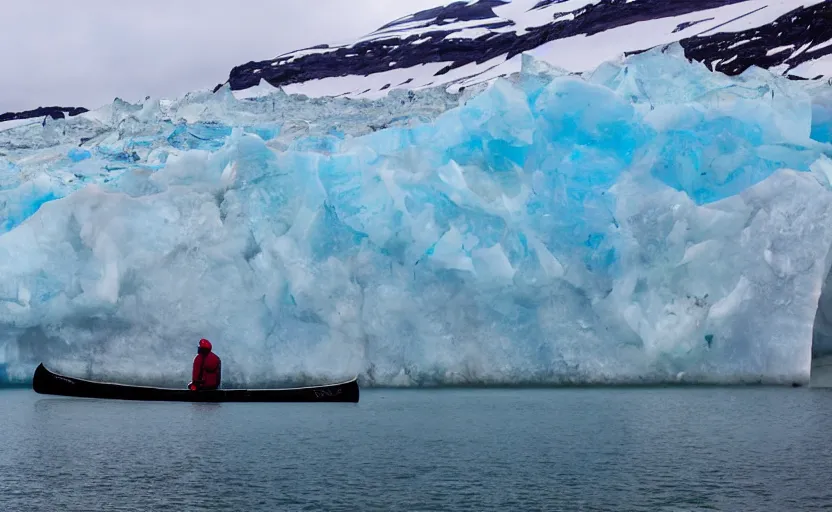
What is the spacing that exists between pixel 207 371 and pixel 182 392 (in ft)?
1.51

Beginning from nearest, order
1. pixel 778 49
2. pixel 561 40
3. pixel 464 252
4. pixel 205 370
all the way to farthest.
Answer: pixel 205 370 → pixel 464 252 → pixel 778 49 → pixel 561 40

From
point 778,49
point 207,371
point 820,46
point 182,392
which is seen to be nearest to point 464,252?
point 207,371

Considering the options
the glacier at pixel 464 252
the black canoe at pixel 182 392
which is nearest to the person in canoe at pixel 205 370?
the black canoe at pixel 182 392

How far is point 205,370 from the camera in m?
13.8

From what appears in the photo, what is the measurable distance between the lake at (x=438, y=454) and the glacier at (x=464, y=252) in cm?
98

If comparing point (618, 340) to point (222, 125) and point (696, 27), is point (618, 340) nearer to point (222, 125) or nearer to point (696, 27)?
point (222, 125)

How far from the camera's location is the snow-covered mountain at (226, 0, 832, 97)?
23.1 meters

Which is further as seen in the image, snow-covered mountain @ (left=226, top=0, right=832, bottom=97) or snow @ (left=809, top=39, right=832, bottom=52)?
snow-covered mountain @ (left=226, top=0, right=832, bottom=97)

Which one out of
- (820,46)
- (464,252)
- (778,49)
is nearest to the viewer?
(464,252)

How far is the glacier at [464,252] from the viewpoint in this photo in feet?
45.8

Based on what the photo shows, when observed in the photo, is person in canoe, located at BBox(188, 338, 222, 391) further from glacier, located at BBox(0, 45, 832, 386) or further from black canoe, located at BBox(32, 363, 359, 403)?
glacier, located at BBox(0, 45, 832, 386)

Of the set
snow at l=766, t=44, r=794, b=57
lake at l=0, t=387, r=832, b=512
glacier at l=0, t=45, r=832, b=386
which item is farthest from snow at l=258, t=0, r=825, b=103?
lake at l=0, t=387, r=832, b=512

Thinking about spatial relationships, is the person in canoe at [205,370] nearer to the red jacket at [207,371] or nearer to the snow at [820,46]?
the red jacket at [207,371]

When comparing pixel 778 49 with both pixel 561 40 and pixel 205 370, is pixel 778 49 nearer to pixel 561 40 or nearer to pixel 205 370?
pixel 561 40
